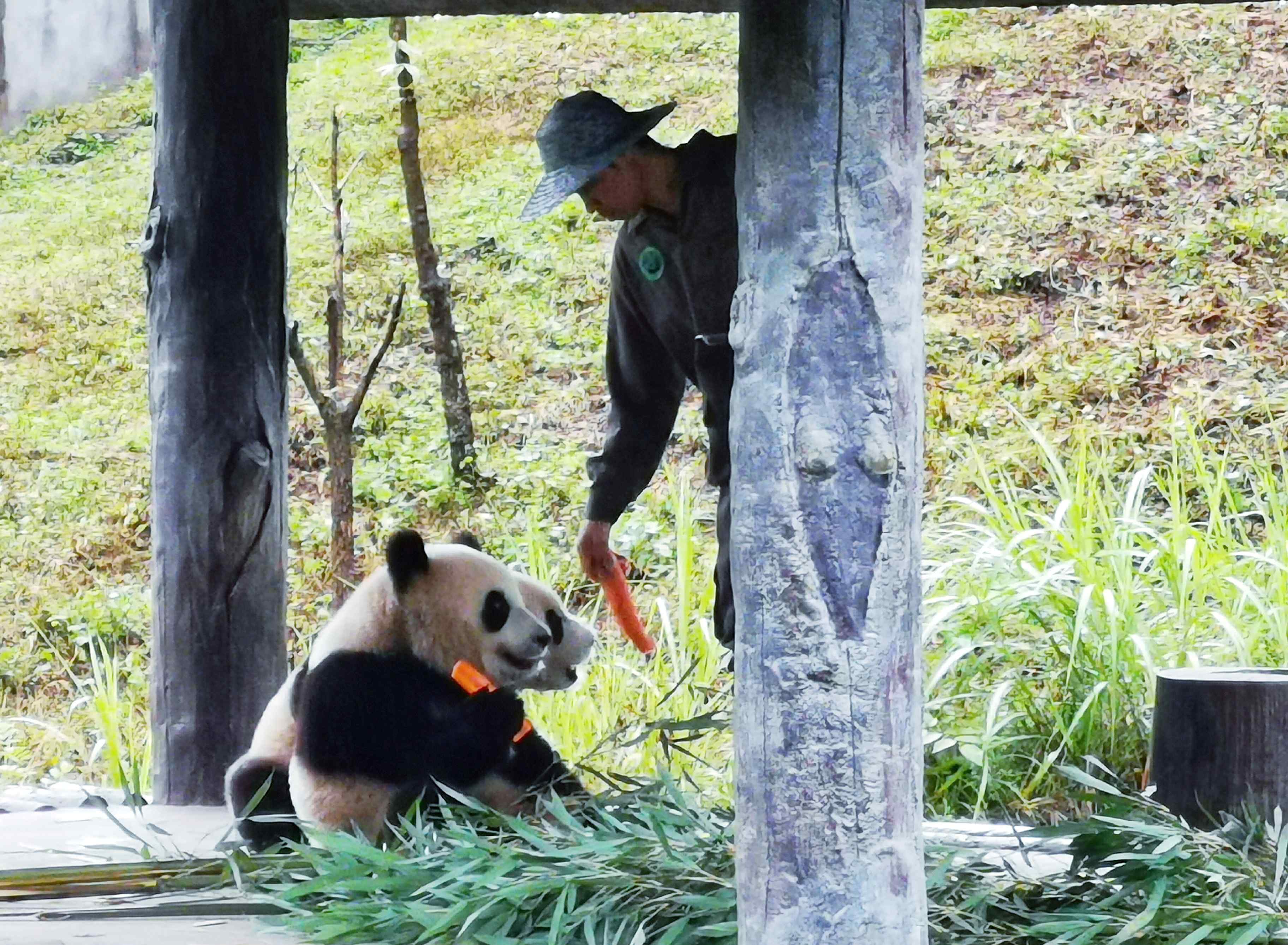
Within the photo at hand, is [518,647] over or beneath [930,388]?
beneath

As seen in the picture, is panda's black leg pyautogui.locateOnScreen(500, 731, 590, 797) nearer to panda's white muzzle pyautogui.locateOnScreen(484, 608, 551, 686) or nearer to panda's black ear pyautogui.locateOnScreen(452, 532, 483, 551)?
panda's white muzzle pyautogui.locateOnScreen(484, 608, 551, 686)

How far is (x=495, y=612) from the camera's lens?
3322 mm

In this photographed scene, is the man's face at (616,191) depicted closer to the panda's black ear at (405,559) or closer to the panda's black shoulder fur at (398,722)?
the panda's black ear at (405,559)

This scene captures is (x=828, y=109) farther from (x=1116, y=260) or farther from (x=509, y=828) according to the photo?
(x=1116, y=260)

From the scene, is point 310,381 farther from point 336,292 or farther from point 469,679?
point 469,679

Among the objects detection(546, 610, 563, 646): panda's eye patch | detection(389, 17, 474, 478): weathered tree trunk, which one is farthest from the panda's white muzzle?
detection(389, 17, 474, 478): weathered tree trunk

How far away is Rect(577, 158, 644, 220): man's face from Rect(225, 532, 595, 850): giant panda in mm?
838

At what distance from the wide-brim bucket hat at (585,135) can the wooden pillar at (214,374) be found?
1.09m

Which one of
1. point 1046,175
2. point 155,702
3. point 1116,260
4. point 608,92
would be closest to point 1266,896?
point 155,702

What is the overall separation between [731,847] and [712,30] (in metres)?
10.3

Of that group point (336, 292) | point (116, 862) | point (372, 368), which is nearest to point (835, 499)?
point (116, 862)

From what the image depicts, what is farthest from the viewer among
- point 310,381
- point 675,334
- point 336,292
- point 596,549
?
point 336,292

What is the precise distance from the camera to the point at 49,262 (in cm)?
1113

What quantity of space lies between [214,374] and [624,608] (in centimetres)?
127
